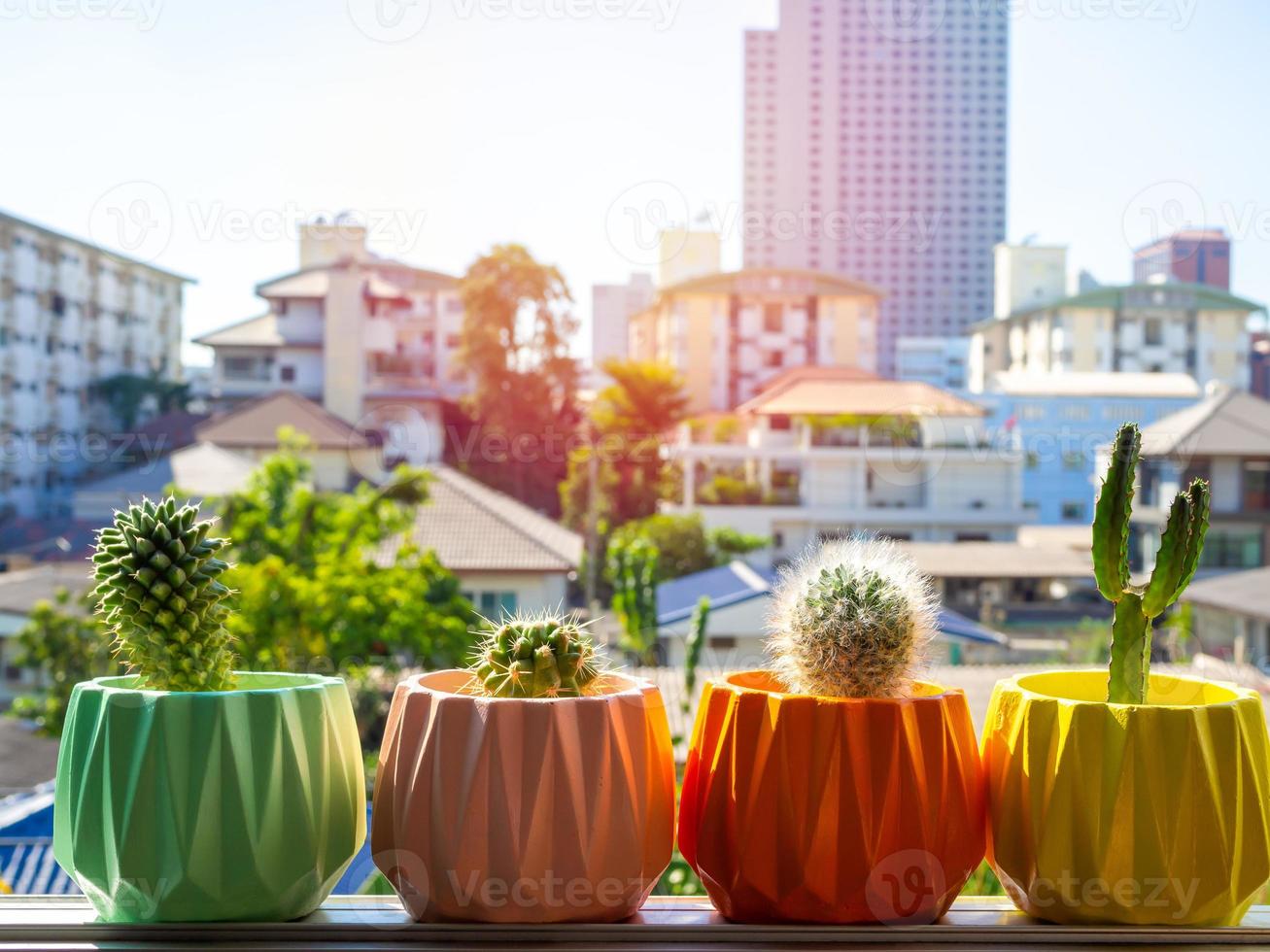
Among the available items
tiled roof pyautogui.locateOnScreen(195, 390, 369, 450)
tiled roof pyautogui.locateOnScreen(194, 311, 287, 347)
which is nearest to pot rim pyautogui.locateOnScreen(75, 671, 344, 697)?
tiled roof pyautogui.locateOnScreen(195, 390, 369, 450)

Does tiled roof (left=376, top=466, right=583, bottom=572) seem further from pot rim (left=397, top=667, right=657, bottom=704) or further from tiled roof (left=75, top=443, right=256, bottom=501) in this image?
pot rim (left=397, top=667, right=657, bottom=704)

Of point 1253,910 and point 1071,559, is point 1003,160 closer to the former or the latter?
point 1071,559

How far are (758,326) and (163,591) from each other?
21905 millimetres

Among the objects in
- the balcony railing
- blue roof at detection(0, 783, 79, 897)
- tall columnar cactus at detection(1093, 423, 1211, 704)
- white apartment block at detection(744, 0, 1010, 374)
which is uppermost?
white apartment block at detection(744, 0, 1010, 374)

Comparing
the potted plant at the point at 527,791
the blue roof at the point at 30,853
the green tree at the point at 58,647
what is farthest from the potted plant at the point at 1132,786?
the green tree at the point at 58,647

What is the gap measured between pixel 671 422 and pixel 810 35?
917 inches

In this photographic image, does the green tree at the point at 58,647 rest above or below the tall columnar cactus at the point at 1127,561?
below

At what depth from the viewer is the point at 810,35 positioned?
36625 mm

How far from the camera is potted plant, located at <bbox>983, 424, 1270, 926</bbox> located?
604mm

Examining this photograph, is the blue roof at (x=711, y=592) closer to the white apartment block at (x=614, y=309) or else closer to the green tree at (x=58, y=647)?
the green tree at (x=58, y=647)

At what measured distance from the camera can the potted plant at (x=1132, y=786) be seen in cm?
60

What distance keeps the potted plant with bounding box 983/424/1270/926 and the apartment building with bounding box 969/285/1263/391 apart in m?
21.9

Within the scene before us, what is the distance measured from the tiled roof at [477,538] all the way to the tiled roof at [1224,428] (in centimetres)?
733

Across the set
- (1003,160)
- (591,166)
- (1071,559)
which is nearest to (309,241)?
(1071,559)
